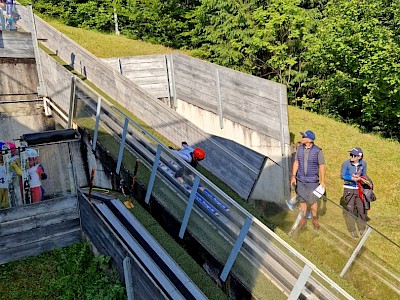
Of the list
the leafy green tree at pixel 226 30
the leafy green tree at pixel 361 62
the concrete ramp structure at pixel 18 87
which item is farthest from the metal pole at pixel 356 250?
the leafy green tree at pixel 226 30

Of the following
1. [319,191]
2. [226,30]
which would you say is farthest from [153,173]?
[226,30]

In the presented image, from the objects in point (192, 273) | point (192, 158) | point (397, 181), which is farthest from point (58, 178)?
point (397, 181)

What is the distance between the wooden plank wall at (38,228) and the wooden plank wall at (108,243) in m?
0.29

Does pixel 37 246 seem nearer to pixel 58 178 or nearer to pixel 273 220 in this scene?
pixel 58 178

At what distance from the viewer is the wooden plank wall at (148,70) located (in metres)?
14.7

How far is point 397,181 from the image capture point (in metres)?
10.7

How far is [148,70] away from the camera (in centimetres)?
1488

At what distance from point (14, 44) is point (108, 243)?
9.57m

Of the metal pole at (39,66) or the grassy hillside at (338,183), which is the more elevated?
the metal pole at (39,66)

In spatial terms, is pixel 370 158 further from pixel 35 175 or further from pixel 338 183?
pixel 35 175

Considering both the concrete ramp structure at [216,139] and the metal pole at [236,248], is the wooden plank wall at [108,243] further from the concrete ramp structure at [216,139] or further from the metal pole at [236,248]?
the concrete ramp structure at [216,139]

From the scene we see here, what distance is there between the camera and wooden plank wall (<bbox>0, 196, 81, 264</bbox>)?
7.54m

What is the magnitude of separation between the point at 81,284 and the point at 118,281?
0.81m

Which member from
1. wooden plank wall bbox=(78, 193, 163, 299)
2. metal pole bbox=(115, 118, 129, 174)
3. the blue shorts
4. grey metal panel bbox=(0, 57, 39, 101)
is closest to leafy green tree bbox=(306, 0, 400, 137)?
the blue shorts
